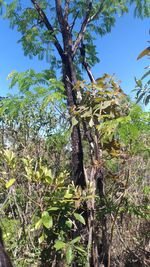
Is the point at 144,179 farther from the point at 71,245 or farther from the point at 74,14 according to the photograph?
the point at 74,14

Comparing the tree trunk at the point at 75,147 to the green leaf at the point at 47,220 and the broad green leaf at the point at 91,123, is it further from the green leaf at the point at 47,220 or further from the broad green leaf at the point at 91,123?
the green leaf at the point at 47,220

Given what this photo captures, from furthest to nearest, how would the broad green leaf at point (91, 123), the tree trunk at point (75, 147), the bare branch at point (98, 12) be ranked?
the bare branch at point (98, 12), the tree trunk at point (75, 147), the broad green leaf at point (91, 123)

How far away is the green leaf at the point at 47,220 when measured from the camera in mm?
2885

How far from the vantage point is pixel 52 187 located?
3.20m

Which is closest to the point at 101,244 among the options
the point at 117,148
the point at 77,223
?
the point at 77,223

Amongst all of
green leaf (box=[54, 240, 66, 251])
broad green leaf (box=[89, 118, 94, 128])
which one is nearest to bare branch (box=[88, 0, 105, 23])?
broad green leaf (box=[89, 118, 94, 128])

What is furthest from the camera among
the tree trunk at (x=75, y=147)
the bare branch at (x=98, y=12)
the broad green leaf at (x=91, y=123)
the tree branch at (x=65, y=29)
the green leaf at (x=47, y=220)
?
the bare branch at (x=98, y=12)

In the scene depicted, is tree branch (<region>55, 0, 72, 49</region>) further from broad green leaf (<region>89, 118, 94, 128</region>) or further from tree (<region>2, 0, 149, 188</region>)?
broad green leaf (<region>89, 118, 94, 128</region>)

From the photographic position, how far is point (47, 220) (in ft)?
9.53

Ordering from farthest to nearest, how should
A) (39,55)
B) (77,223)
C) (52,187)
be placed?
(39,55), (77,223), (52,187)

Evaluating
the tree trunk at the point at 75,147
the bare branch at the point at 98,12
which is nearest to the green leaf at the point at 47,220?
the tree trunk at the point at 75,147

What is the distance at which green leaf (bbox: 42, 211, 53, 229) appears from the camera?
2.88 m

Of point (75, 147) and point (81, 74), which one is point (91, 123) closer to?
point (75, 147)

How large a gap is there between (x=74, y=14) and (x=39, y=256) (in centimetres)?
562
